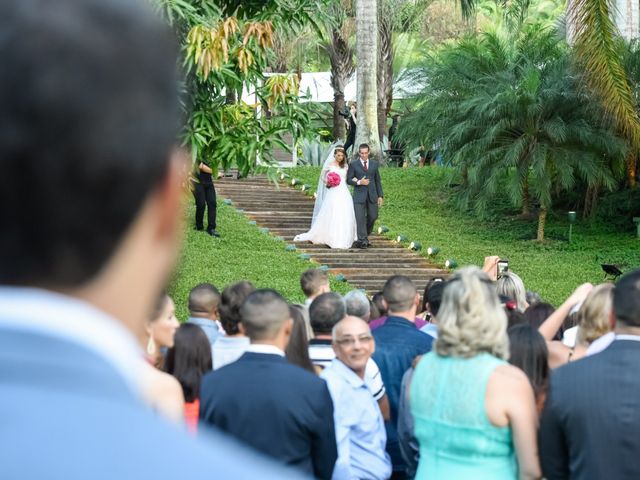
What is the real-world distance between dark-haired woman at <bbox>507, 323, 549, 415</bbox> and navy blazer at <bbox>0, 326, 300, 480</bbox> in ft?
16.7

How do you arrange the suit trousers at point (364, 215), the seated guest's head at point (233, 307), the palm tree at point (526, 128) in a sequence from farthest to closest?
the palm tree at point (526, 128) < the suit trousers at point (364, 215) < the seated guest's head at point (233, 307)

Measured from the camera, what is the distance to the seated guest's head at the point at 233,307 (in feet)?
22.6

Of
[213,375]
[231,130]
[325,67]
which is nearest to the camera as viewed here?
[213,375]

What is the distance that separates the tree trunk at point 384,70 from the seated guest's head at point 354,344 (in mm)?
34296

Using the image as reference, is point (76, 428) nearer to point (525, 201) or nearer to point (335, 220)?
point (335, 220)

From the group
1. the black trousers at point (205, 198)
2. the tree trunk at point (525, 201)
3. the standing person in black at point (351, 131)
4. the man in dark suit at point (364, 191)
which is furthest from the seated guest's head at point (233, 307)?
the standing person in black at point (351, 131)

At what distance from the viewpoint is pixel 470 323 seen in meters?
4.99

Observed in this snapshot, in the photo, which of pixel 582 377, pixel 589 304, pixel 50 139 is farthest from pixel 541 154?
pixel 50 139

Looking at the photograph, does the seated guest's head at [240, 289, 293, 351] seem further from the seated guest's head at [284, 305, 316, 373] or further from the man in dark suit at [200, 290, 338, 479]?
the seated guest's head at [284, 305, 316, 373]

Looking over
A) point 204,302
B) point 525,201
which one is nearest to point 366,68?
point 525,201

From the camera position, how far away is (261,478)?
33.7 inches

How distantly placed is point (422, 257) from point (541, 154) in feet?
10.5

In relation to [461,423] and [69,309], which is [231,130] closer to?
[461,423]

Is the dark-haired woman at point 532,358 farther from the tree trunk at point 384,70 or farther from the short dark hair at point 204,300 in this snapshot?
the tree trunk at point 384,70
